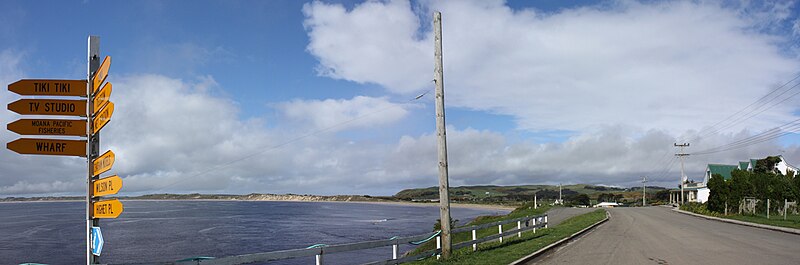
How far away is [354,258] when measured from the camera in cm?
3562

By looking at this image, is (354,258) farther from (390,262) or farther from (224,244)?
(390,262)

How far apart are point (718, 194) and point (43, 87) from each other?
181 ft

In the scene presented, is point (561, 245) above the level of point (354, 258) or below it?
above

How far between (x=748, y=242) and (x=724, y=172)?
78857mm

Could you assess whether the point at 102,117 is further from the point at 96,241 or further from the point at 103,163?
the point at 96,241

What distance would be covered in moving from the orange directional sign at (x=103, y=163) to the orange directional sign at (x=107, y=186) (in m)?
0.13

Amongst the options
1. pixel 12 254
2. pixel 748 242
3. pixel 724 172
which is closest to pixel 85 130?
pixel 748 242

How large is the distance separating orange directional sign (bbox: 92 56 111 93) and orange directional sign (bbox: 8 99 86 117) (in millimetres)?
295

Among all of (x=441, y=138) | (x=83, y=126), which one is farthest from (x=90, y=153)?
(x=441, y=138)

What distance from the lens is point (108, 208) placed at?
6812mm

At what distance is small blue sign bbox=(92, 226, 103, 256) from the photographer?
692 cm

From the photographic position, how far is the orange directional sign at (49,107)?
6.90 metres

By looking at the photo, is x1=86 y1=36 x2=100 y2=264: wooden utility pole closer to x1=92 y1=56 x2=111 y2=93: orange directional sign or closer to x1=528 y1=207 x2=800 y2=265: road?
x1=92 y1=56 x2=111 y2=93: orange directional sign

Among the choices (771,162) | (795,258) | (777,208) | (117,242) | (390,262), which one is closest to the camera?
(390,262)
